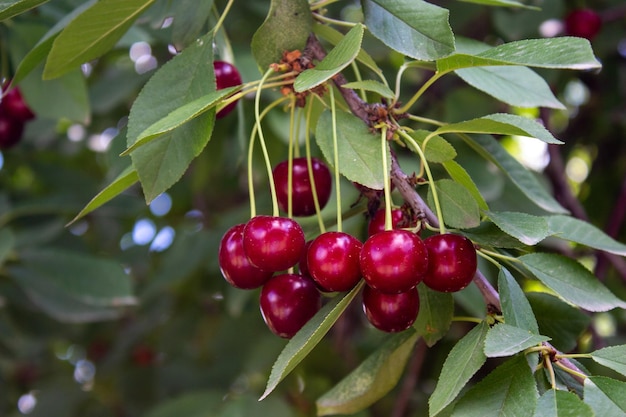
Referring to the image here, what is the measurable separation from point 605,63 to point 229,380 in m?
1.40

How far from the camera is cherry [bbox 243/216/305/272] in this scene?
0.79 m

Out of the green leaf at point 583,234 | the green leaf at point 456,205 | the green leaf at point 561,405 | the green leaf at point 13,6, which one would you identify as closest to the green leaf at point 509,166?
the green leaf at point 583,234

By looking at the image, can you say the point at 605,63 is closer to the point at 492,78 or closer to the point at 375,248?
the point at 492,78

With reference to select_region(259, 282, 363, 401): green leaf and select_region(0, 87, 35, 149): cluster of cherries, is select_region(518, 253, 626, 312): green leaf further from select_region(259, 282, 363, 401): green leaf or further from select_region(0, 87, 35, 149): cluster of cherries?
select_region(0, 87, 35, 149): cluster of cherries

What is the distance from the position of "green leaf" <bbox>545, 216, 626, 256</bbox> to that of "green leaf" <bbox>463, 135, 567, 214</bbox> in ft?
0.20

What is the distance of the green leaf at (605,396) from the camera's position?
0.67 metres

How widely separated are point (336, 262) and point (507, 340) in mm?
189

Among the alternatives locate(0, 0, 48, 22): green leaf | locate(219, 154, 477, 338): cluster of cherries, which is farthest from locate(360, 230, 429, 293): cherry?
locate(0, 0, 48, 22): green leaf

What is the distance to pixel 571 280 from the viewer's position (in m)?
0.85

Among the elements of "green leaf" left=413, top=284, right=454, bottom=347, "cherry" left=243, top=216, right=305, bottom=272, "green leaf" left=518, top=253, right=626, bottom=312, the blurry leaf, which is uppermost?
"cherry" left=243, top=216, right=305, bottom=272

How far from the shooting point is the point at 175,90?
2.99ft

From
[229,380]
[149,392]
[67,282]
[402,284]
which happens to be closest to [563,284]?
[402,284]

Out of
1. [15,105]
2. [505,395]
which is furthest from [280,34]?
[15,105]

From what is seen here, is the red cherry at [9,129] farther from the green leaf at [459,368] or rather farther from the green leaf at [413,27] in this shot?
the green leaf at [459,368]
